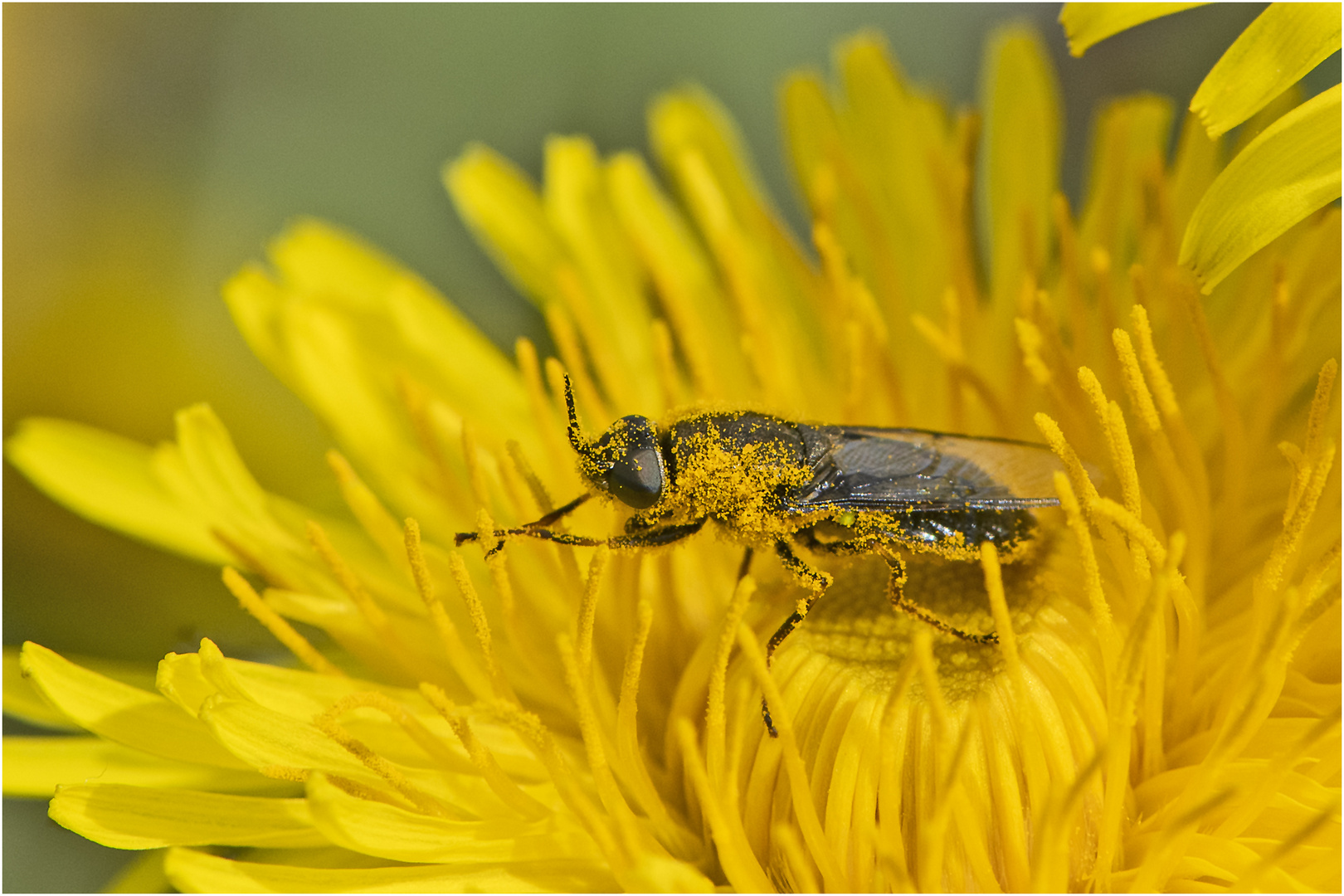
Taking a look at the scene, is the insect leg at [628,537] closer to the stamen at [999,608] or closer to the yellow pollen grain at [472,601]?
the yellow pollen grain at [472,601]

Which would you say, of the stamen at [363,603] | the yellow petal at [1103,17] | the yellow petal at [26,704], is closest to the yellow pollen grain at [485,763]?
the stamen at [363,603]

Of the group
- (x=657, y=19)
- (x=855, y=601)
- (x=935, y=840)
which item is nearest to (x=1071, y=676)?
(x=855, y=601)

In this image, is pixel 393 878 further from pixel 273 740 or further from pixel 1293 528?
pixel 1293 528

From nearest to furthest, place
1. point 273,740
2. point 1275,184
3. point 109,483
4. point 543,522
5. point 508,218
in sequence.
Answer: point 1275,184 < point 273,740 < point 543,522 < point 109,483 < point 508,218

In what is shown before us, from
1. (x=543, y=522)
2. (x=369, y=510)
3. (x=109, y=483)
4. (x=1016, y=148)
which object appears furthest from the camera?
(x=1016, y=148)

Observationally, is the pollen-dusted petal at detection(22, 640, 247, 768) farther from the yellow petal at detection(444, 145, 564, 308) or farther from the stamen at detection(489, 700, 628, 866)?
the yellow petal at detection(444, 145, 564, 308)

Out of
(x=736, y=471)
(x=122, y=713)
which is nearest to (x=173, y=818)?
(x=122, y=713)
